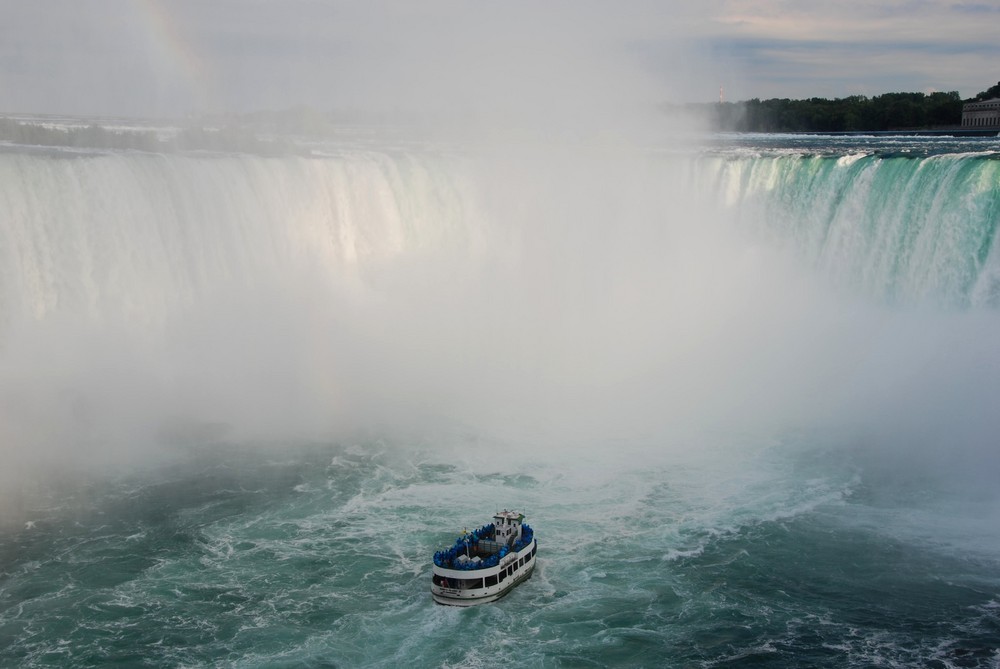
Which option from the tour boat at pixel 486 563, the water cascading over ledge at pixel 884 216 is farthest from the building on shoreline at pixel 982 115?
the tour boat at pixel 486 563

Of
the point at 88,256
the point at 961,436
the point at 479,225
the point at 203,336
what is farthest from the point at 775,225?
the point at 88,256

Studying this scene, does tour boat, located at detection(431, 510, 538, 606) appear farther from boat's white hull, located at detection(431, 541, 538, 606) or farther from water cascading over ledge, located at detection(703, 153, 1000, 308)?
water cascading over ledge, located at detection(703, 153, 1000, 308)

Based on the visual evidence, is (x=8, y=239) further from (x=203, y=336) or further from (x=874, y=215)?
(x=874, y=215)

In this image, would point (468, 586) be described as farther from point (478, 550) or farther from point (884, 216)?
point (884, 216)

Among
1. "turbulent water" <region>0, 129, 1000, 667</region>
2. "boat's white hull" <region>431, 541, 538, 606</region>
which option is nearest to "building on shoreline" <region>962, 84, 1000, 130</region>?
"turbulent water" <region>0, 129, 1000, 667</region>

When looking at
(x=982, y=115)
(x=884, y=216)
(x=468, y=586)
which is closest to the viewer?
(x=468, y=586)

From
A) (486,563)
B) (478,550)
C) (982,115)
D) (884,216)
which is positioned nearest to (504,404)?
(478,550)
